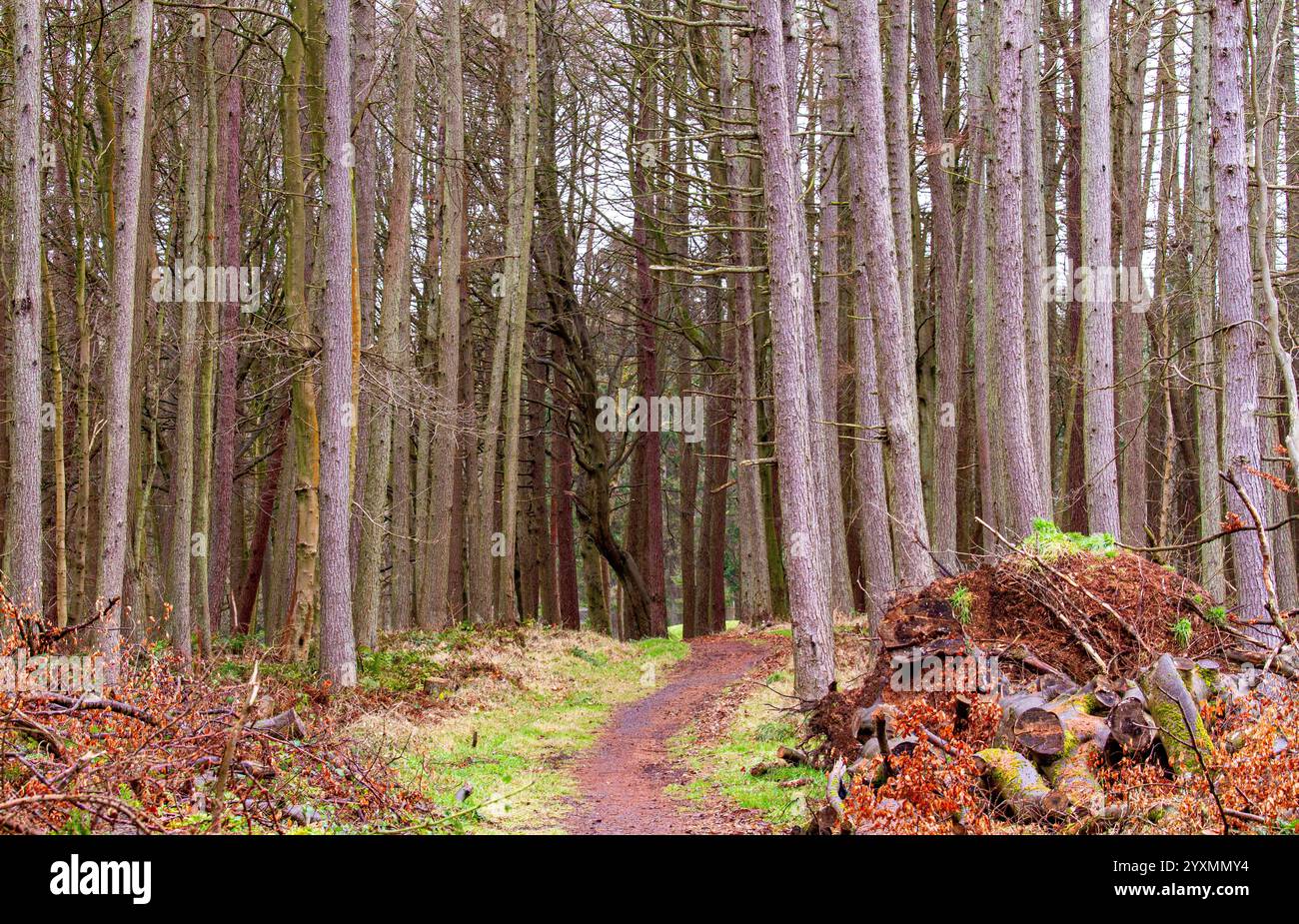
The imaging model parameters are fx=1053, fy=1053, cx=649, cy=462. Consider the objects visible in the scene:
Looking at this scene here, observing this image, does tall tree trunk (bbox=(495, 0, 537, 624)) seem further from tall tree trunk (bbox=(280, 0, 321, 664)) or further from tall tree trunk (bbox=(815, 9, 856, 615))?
tall tree trunk (bbox=(280, 0, 321, 664))

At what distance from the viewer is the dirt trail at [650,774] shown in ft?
25.0

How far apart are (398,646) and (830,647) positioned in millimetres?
7874

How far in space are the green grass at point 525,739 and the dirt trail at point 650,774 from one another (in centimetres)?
23

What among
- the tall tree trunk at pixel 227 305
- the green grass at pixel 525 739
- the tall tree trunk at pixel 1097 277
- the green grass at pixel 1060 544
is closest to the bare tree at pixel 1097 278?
the tall tree trunk at pixel 1097 277

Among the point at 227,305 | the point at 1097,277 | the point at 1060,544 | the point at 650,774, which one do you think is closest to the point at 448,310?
the point at 227,305

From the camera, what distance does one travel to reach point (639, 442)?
89.2 ft

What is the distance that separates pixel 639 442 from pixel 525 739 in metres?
16.2

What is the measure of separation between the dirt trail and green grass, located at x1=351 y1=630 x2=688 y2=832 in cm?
23

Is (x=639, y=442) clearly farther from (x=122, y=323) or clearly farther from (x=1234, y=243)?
(x=1234, y=243)

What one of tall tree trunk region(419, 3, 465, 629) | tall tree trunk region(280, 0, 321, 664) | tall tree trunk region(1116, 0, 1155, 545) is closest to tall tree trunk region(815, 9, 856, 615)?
tall tree trunk region(1116, 0, 1155, 545)

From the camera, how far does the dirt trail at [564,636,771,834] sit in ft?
25.0

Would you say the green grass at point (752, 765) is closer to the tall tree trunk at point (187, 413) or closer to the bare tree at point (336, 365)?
the bare tree at point (336, 365)
